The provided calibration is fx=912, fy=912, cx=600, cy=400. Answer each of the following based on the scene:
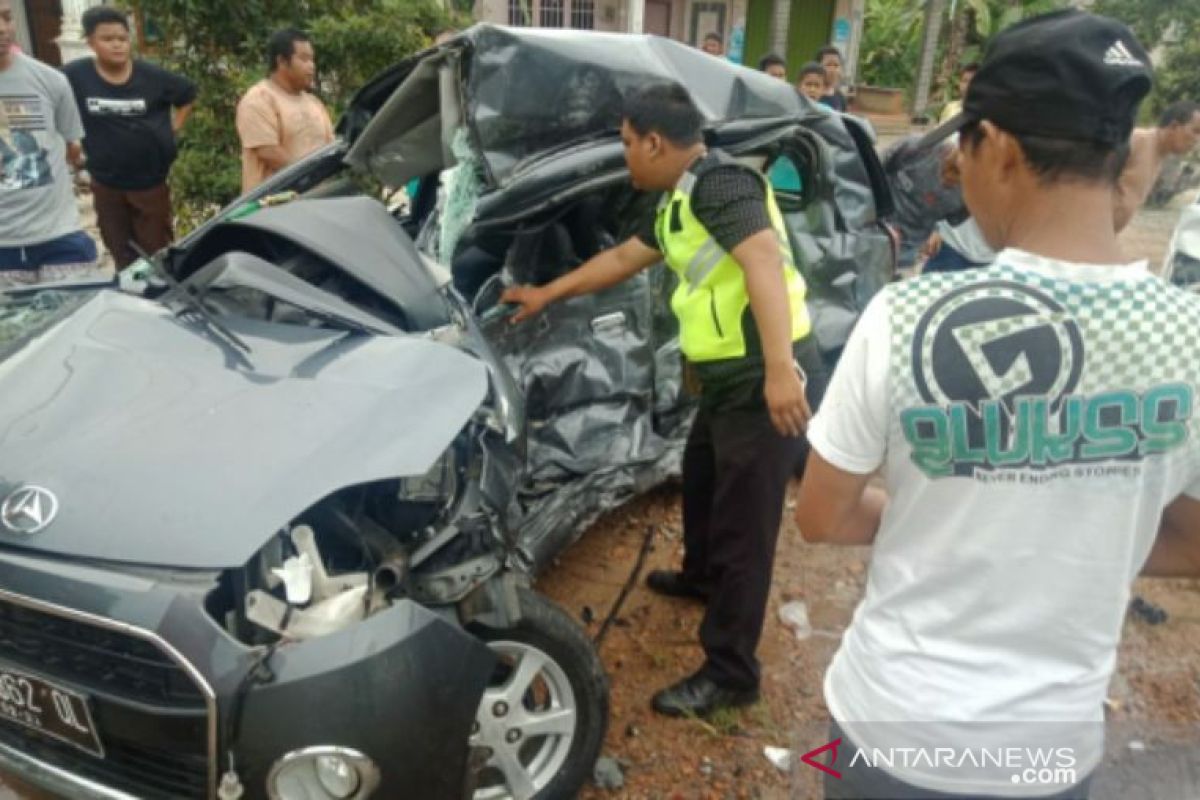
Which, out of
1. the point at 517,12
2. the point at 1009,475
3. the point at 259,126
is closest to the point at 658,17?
the point at 517,12

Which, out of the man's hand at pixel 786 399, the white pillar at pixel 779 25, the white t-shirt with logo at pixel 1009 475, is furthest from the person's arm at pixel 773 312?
the white pillar at pixel 779 25

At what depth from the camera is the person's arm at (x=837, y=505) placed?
1223 mm

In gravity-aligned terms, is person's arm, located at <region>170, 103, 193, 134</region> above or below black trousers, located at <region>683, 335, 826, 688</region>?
above

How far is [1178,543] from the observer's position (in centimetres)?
127

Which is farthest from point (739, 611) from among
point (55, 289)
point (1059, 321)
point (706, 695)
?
point (55, 289)

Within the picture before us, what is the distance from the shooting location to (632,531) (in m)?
3.78

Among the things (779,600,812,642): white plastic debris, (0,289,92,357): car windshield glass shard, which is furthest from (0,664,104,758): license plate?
(779,600,812,642): white plastic debris

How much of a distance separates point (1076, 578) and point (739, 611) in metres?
1.50

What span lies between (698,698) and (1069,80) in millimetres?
2063

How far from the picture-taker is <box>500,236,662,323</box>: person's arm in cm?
296

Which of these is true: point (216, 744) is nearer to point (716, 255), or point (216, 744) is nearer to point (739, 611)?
point (739, 611)

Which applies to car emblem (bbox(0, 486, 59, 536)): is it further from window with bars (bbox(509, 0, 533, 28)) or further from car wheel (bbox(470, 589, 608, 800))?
window with bars (bbox(509, 0, 533, 28))

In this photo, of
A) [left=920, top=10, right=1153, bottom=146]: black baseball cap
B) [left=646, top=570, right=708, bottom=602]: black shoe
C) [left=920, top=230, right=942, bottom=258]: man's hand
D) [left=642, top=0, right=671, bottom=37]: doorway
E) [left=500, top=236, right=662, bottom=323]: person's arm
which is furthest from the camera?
[left=642, top=0, right=671, bottom=37]: doorway

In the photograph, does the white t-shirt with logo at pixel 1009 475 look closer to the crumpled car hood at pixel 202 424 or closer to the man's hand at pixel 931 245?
the crumpled car hood at pixel 202 424
